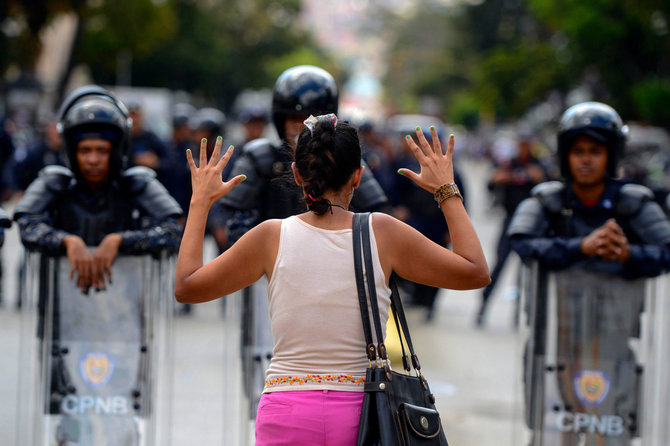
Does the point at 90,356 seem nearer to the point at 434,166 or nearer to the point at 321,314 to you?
the point at 321,314

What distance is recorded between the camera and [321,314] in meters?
2.94

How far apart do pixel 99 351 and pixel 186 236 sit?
175 cm

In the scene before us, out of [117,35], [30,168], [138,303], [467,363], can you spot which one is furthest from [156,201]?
[117,35]

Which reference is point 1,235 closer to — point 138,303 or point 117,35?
point 138,303

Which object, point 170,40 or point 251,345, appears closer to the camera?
point 251,345

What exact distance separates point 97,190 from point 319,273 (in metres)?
2.35

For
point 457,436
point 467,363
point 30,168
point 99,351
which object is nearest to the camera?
point 99,351

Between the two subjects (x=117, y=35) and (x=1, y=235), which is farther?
(x=117, y=35)

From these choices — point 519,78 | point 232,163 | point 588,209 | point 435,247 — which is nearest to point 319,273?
point 435,247

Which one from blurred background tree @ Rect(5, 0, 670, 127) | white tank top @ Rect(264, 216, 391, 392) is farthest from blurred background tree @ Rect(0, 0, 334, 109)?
white tank top @ Rect(264, 216, 391, 392)

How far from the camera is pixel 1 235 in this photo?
4.30 m

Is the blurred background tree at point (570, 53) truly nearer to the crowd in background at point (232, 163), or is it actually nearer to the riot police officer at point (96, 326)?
the crowd in background at point (232, 163)

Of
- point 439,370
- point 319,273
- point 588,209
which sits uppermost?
point 588,209

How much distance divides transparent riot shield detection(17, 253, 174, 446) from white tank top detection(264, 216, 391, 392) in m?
1.84
